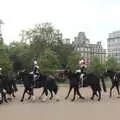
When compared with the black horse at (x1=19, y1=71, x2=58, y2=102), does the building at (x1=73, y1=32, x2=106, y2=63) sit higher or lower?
higher

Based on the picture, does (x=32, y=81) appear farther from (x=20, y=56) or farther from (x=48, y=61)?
(x=20, y=56)

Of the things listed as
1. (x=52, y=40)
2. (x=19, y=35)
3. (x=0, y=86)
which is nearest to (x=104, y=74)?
(x=0, y=86)

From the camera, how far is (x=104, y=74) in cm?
2850

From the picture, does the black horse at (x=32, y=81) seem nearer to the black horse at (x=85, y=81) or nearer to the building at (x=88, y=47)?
the black horse at (x=85, y=81)

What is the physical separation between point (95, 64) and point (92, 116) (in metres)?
98.8

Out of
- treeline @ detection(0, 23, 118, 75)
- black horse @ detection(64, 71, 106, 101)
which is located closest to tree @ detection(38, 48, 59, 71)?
treeline @ detection(0, 23, 118, 75)

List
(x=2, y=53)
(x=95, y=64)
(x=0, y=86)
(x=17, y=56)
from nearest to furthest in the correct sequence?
(x=0, y=86) < (x=2, y=53) < (x=17, y=56) < (x=95, y=64)

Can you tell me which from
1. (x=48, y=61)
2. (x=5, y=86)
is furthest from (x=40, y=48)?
(x=5, y=86)

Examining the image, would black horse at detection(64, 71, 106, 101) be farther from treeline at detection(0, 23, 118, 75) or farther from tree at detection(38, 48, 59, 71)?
treeline at detection(0, 23, 118, 75)

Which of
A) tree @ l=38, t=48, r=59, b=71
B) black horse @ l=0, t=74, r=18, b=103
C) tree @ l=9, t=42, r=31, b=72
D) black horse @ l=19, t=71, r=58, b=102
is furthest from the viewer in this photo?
tree @ l=9, t=42, r=31, b=72

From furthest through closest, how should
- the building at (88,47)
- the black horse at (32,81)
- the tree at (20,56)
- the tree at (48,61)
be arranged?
the building at (88,47) < the tree at (20,56) < the tree at (48,61) < the black horse at (32,81)

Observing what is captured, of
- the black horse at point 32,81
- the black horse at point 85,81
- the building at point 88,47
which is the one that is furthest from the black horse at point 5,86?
the building at point 88,47

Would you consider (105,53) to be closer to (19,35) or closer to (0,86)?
(19,35)

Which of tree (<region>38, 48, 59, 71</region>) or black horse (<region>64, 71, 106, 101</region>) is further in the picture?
tree (<region>38, 48, 59, 71</region>)
